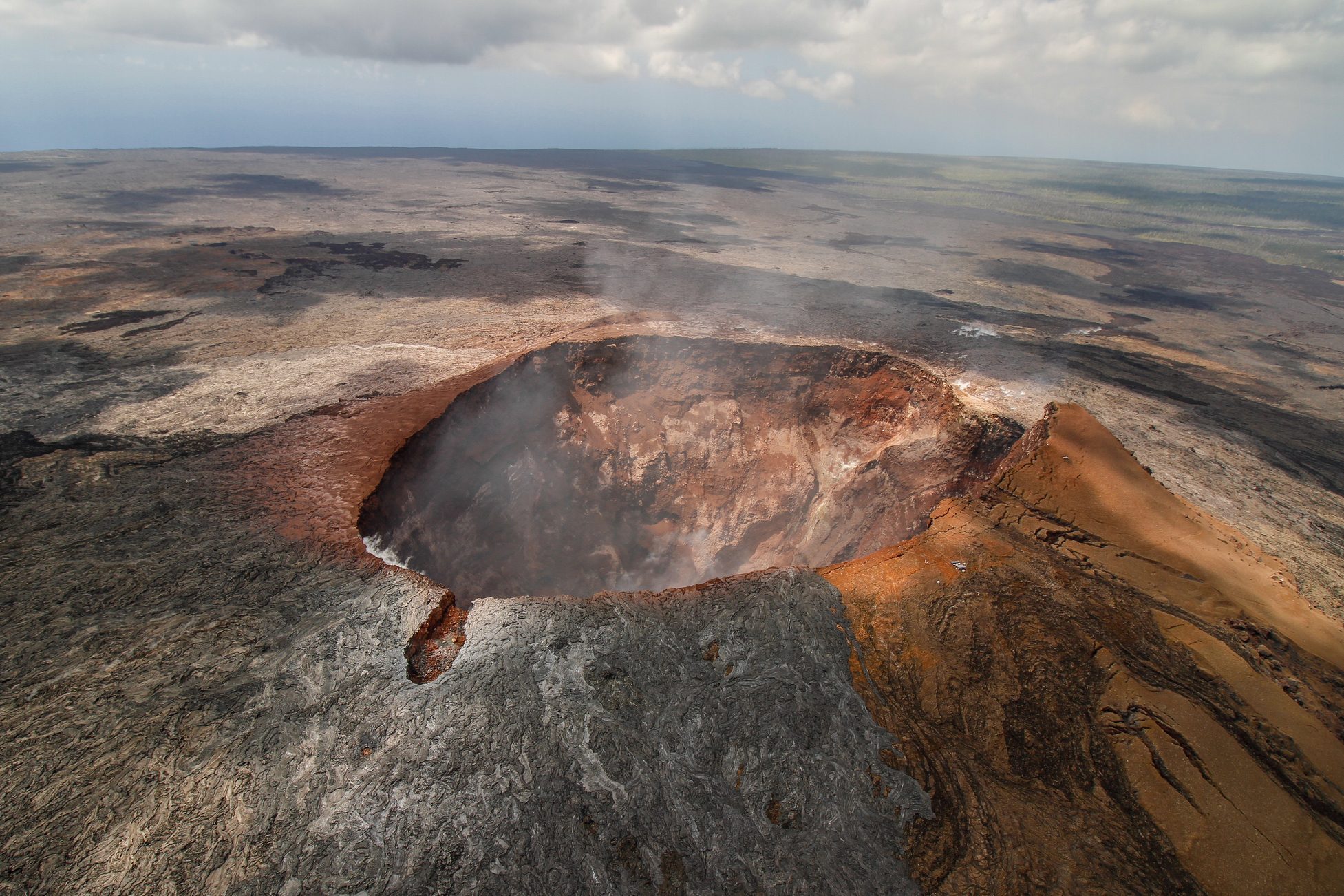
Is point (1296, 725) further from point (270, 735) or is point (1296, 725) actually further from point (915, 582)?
point (270, 735)

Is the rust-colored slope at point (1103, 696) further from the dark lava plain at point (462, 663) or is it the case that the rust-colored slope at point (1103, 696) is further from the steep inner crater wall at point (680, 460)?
the steep inner crater wall at point (680, 460)

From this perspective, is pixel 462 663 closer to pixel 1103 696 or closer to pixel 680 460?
pixel 1103 696

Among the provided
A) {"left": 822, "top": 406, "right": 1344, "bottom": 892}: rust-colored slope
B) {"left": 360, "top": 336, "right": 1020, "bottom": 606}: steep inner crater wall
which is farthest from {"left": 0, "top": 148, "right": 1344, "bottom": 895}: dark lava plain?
{"left": 360, "top": 336, "right": 1020, "bottom": 606}: steep inner crater wall

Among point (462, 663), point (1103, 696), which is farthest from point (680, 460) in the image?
point (1103, 696)

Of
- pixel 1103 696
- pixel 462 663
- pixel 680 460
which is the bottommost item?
pixel 680 460

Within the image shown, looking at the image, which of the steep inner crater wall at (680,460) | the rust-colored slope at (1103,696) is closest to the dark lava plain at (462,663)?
the rust-colored slope at (1103,696)

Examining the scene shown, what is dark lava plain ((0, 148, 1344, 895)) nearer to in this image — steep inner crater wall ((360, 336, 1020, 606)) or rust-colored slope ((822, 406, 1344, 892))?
rust-colored slope ((822, 406, 1344, 892))

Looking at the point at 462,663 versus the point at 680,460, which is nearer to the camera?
the point at 462,663
